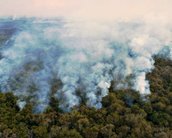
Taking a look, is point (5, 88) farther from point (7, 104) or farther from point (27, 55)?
point (27, 55)

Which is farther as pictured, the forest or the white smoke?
the white smoke

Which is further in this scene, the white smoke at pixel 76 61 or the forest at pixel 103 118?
the white smoke at pixel 76 61

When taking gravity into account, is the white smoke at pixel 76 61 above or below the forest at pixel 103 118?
above

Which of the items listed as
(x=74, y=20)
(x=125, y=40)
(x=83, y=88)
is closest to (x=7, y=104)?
(x=83, y=88)

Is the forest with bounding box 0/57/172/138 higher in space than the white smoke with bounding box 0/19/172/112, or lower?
lower
